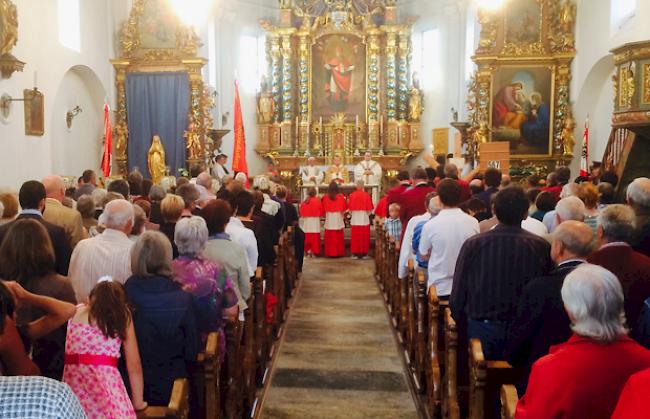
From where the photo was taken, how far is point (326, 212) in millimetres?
12164

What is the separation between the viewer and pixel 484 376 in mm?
3359

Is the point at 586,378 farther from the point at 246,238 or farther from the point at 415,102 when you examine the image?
the point at 415,102

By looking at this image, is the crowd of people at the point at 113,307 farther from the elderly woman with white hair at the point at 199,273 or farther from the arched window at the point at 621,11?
the arched window at the point at 621,11

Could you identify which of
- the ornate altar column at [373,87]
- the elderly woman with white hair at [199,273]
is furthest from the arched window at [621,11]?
the elderly woman with white hair at [199,273]

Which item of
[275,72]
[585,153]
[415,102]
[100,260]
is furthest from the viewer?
[275,72]

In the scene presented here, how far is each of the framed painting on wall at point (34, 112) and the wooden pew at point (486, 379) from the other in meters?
9.10

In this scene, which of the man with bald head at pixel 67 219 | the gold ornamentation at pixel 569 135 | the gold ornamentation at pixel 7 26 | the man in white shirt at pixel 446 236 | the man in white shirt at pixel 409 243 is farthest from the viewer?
the gold ornamentation at pixel 569 135

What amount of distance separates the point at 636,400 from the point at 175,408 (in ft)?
6.16

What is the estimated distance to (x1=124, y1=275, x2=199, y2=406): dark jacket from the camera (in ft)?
10.8

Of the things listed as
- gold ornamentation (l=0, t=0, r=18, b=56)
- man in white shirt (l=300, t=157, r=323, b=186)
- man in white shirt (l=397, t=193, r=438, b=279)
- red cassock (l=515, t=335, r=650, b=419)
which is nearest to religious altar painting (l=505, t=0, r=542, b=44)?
man in white shirt (l=300, t=157, r=323, b=186)

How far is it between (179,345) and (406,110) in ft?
56.0

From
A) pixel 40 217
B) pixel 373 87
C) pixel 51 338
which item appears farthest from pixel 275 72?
pixel 51 338

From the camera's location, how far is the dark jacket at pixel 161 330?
10.8 feet

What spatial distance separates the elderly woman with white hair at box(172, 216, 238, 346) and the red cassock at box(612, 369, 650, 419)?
2.52m
